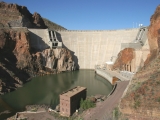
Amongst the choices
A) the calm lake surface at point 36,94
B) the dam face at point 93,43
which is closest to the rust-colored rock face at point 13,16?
the dam face at point 93,43

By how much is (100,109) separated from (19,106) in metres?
14.6

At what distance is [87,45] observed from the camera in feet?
227

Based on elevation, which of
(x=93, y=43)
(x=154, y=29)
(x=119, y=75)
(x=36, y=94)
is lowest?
(x=36, y=94)

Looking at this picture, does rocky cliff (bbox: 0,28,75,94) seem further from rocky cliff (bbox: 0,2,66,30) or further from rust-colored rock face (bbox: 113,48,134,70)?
rust-colored rock face (bbox: 113,48,134,70)

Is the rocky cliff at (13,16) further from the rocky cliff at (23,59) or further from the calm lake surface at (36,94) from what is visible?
Answer: the calm lake surface at (36,94)

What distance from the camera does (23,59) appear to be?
55.4 m

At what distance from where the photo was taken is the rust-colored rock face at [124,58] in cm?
5083

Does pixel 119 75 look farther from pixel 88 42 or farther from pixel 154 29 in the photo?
pixel 88 42

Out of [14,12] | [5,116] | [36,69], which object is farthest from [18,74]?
[14,12]

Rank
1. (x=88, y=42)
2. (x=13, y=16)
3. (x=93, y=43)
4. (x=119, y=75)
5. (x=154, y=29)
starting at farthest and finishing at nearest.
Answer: (x=13, y=16) < (x=88, y=42) < (x=93, y=43) < (x=119, y=75) < (x=154, y=29)

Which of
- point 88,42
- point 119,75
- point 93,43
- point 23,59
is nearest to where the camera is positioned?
point 119,75

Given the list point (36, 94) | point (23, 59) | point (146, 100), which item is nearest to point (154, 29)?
point (146, 100)

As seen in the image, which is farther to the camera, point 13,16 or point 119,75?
point 13,16

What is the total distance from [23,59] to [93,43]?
2705 cm
